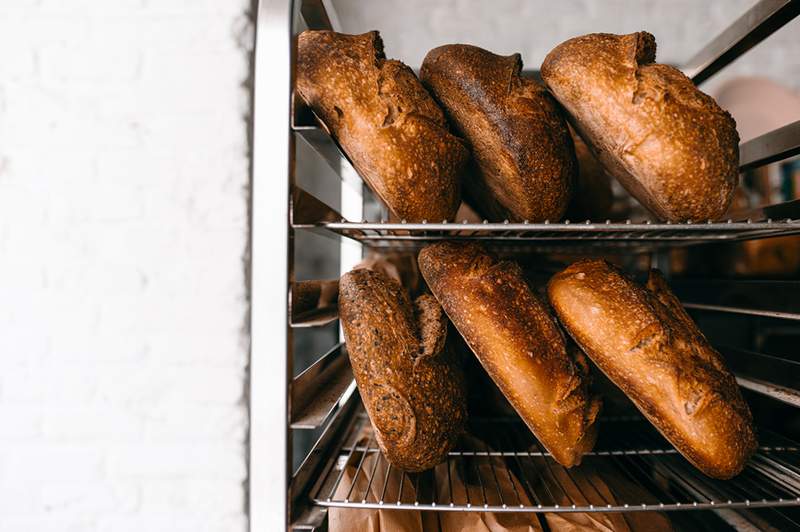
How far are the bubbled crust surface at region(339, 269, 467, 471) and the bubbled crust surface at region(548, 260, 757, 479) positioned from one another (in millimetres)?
257

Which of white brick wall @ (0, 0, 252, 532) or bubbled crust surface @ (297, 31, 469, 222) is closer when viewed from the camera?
bubbled crust surface @ (297, 31, 469, 222)

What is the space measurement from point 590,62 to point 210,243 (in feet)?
3.54

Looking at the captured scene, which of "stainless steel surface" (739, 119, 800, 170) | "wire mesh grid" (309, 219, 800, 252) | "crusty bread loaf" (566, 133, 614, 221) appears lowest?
"wire mesh grid" (309, 219, 800, 252)

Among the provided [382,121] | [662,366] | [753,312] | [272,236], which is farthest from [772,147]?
[272,236]

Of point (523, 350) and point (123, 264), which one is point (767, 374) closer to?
point (523, 350)

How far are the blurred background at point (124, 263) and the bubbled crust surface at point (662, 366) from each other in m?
0.96

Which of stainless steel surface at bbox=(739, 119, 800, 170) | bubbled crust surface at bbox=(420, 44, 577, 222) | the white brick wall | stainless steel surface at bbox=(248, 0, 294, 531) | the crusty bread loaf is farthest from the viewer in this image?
the white brick wall

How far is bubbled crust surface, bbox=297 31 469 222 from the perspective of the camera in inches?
33.1

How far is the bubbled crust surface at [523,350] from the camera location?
83 centimetres

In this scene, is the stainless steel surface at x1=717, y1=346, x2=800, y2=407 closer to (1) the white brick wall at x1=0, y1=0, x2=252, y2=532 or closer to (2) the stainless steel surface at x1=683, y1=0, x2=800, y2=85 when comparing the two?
(2) the stainless steel surface at x1=683, y1=0, x2=800, y2=85

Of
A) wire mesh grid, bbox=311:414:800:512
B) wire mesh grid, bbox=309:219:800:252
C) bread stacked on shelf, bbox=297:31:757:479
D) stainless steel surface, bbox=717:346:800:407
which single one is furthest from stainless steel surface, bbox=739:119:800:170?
wire mesh grid, bbox=311:414:800:512

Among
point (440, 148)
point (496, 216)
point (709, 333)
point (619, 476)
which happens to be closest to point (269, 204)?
point (440, 148)

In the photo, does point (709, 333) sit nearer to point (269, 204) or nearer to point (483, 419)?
point (483, 419)

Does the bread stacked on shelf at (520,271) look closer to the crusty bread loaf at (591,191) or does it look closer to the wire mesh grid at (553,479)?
the wire mesh grid at (553,479)
